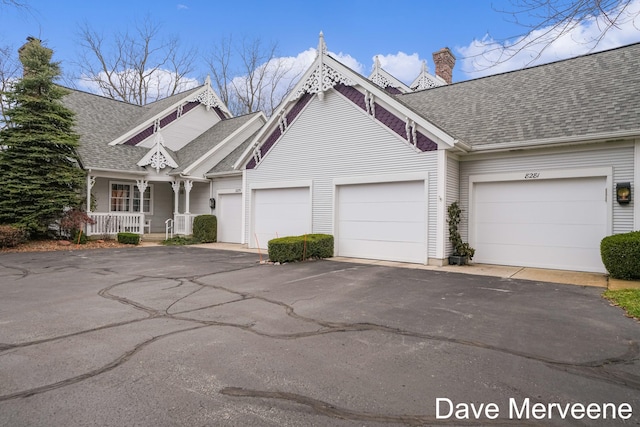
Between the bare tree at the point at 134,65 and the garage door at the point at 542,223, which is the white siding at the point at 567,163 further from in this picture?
the bare tree at the point at 134,65

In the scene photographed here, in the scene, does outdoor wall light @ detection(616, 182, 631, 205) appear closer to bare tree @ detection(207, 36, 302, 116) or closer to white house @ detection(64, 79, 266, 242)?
white house @ detection(64, 79, 266, 242)

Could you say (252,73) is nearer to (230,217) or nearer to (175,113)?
(175,113)

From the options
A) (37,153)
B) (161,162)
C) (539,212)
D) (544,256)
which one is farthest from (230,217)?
(544,256)

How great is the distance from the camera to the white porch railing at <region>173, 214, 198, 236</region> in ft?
55.9

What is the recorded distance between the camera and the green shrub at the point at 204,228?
16.5m

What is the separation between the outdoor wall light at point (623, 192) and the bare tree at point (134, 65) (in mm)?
32491

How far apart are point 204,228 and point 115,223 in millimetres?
3832

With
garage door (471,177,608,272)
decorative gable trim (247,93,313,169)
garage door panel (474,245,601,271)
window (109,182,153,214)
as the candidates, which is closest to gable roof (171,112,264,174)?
window (109,182,153,214)

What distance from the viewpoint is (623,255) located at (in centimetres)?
770

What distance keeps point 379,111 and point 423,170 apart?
7.82 ft

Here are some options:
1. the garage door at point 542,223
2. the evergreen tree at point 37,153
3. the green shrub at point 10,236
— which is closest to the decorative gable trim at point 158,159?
the evergreen tree at point 37,153

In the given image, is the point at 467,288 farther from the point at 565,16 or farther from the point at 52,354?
the point at 52,354

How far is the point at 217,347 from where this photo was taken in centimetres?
396

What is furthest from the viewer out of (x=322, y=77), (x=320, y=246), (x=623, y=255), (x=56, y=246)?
(x=56, y=246)
